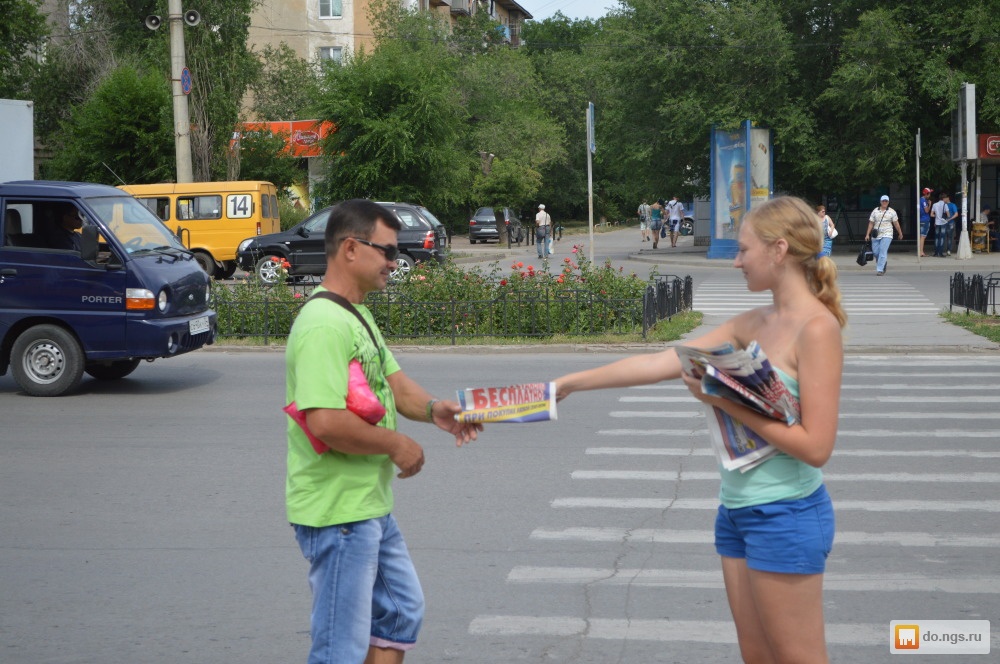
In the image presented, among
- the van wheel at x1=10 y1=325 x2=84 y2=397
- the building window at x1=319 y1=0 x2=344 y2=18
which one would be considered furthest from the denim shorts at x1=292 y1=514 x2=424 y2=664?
the building window at x1=319 y1=0 x2=344 y2=18

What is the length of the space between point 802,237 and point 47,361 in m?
10.2

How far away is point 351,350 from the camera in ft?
11.8

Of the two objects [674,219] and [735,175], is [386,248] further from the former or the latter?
[674,219]

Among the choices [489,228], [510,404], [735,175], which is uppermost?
[735,175]

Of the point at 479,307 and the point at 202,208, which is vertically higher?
the point at 202,208

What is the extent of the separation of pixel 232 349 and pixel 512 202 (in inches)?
1715

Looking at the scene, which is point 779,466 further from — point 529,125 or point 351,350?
point 529,125

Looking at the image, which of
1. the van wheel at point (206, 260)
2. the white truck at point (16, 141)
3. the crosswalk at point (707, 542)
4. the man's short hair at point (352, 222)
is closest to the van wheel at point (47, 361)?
the white truck at point (16, 141)

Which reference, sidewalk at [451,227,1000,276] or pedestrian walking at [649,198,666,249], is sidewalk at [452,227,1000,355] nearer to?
sidewalk at [451,227,1000,276]

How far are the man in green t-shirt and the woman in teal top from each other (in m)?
0.73

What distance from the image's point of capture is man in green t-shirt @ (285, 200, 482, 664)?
3500 mm

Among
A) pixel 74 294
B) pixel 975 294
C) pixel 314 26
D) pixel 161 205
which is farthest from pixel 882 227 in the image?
pixel 314 26

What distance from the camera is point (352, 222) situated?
3.74m

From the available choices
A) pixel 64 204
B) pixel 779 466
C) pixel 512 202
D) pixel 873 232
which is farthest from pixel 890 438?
pixel 512 202
